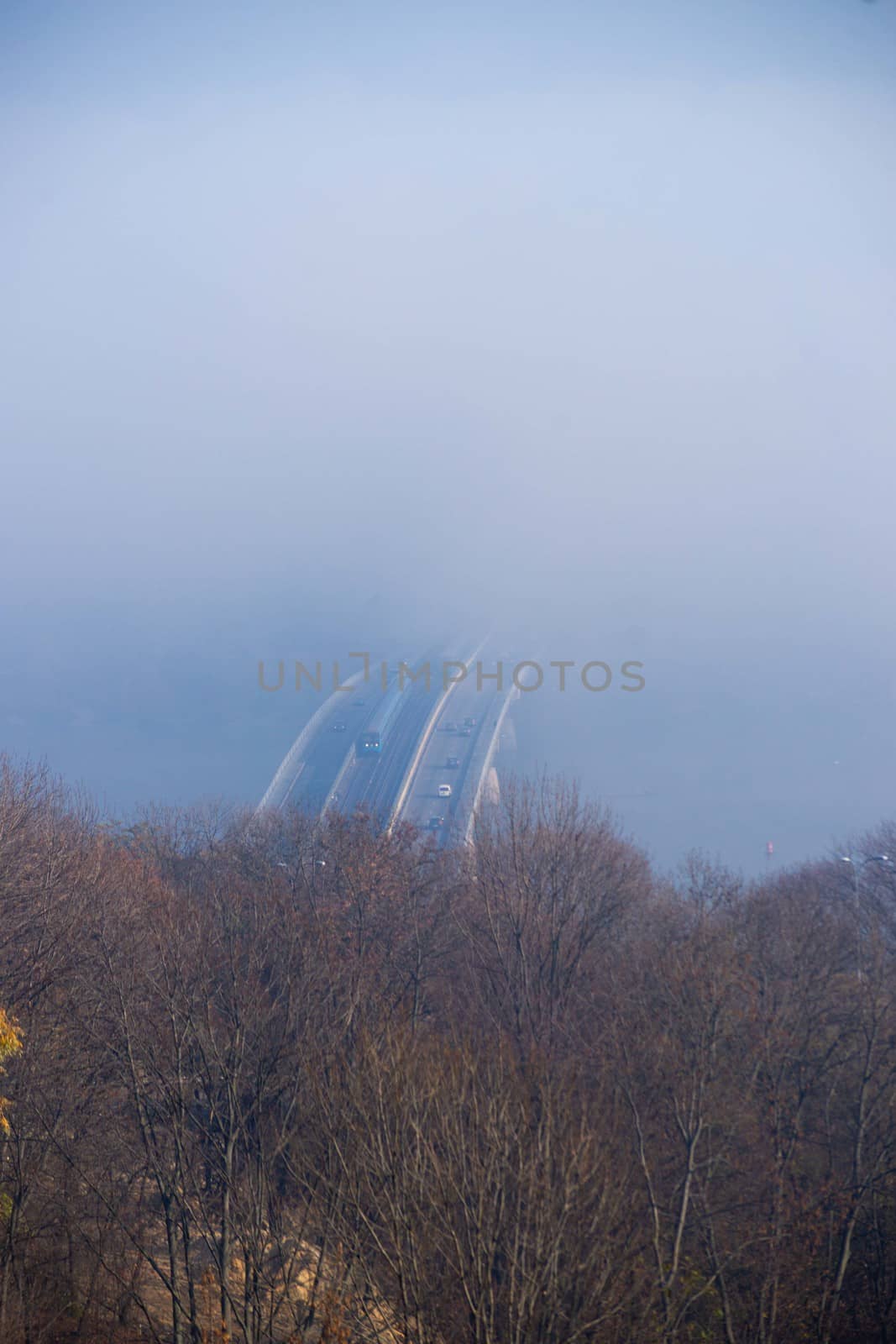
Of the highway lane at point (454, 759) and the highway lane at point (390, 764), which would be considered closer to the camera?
the highway lane at point (454, 759)

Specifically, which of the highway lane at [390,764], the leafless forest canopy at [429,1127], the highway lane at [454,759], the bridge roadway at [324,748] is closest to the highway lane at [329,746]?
the bridge roadway at [324,748]

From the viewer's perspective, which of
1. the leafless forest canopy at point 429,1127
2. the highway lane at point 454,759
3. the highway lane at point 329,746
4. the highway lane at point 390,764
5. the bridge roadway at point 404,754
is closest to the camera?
the leafless forest canopy at point 429,1127

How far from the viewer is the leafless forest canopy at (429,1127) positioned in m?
10.6

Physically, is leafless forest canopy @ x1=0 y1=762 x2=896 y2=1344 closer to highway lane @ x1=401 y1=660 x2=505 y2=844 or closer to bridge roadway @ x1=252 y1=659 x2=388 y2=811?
highway lane @ x1=401 y1=660 x2=505 y2=844

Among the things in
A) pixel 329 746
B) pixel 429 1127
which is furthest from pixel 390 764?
pixel 429 1127

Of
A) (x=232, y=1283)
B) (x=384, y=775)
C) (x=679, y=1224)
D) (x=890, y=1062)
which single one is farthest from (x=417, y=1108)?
(x=384, y=775)

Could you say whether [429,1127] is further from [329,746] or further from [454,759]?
[329,746]

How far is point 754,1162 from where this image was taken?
615 inches

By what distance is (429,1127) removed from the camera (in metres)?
11.6

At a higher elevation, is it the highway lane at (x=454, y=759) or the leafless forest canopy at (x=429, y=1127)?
the highway lane at (x=454, y=759)

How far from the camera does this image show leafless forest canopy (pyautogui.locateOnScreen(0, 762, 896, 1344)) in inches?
417

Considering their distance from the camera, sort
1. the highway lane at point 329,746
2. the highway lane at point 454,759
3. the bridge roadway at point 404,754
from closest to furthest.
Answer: the highway lane at point 454,759, the bridge roadway at point 404,754, the highway lane at point 329,746

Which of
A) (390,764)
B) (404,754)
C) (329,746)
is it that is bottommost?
(390,764)

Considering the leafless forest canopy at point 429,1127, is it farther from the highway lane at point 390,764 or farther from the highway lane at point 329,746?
the highway lane at point 329,746
